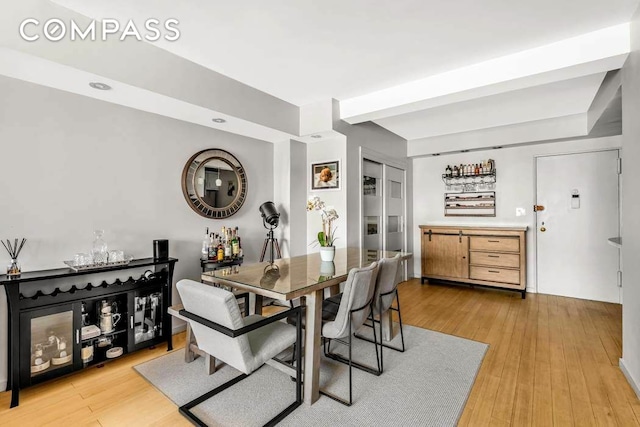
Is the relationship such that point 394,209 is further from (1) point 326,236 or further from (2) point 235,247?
(2) point 235,247

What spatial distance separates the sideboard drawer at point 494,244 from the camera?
14.3 feet

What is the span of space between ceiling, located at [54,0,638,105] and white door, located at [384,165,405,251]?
2097 mm

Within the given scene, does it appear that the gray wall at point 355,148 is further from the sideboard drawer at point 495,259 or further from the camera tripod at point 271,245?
the sideboard drawer at point 495,259

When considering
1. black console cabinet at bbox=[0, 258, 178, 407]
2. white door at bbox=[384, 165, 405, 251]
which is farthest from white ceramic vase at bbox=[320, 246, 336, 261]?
white door at bbox=[384, 165, 405, 251]

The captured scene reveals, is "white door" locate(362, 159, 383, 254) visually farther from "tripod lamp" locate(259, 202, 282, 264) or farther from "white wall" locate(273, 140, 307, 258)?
"tripod lamp" locate(259, 202, 282, 264)

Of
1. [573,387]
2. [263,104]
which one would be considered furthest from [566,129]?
[263,104]

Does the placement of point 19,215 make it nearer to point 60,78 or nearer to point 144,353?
point 60,78

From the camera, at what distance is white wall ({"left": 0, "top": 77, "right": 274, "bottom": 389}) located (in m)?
2.21

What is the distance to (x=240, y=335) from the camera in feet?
5.32

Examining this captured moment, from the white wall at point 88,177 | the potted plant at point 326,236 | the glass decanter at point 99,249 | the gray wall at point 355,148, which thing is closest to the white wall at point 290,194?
the gray wall at point 355,148

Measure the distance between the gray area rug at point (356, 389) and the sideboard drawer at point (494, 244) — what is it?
2.11 m

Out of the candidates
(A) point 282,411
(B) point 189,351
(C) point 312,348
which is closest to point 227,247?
(B) point 189,351

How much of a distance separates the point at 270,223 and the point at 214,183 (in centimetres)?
82

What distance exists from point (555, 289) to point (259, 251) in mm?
4224
